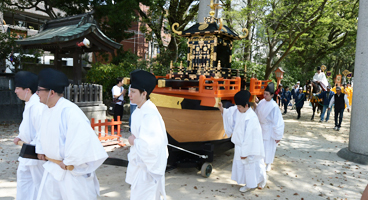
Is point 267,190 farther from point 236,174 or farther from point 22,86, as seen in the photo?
point 22,86

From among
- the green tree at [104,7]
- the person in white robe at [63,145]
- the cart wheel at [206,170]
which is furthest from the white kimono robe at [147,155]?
the green tree at [104,7]

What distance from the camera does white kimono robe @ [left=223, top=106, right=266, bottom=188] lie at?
4434mm

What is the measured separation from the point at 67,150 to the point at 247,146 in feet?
9.70

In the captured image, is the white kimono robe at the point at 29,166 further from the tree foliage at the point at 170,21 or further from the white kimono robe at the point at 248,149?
the tree foliage at the point at 170,21

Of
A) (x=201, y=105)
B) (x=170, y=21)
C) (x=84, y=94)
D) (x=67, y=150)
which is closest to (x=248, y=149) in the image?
(x=201, y=105)

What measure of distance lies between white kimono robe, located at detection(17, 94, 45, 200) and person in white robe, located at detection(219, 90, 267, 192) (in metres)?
3.11

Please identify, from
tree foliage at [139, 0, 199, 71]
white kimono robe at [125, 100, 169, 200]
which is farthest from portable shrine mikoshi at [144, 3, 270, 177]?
tree foliage at [139, 0, 199, 71]

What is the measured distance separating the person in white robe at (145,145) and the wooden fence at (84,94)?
698 centimetres

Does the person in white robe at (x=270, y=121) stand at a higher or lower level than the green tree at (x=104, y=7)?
lower

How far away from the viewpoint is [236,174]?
4676 mm

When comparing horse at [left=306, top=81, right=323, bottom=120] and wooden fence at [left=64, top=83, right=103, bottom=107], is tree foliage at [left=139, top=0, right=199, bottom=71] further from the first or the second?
horse at [left=306, top=81, right=323, bottom=120]

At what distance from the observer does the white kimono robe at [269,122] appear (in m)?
5.47

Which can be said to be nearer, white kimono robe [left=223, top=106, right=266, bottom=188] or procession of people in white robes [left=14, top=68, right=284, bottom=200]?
procession of people in white robes [left=14, top=68, right=284, bottom=200]

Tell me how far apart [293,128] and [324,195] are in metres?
7.10
